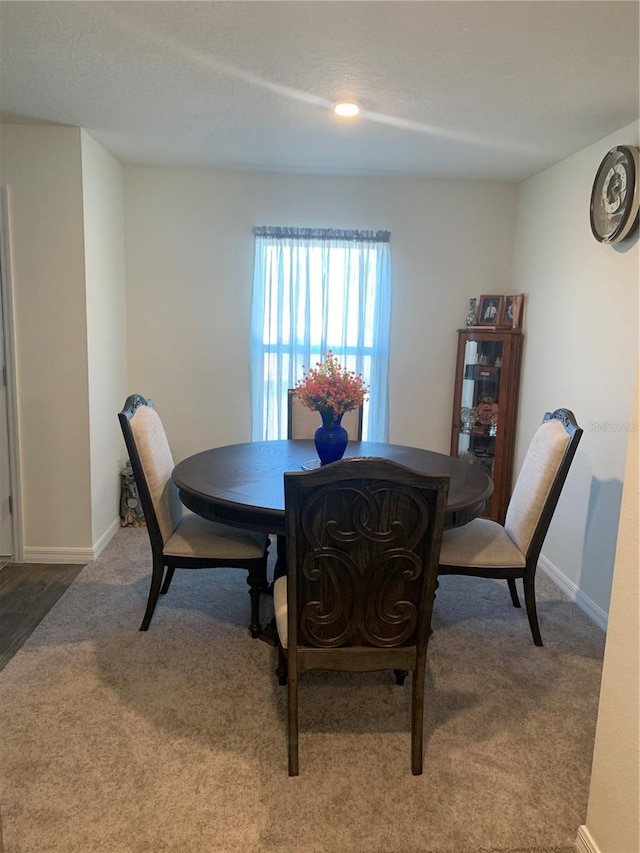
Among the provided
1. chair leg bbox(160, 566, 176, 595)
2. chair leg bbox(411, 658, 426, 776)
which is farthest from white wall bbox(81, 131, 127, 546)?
chair leg bbox(411, 658, 426, 776)

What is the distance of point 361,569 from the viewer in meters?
1.69

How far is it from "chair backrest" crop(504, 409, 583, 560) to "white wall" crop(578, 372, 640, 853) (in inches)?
38.1

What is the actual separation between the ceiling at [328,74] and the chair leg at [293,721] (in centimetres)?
212

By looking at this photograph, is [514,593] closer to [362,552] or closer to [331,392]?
[331,392]

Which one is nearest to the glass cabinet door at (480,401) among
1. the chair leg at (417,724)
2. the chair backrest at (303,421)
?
the chair backrest at (303,421)

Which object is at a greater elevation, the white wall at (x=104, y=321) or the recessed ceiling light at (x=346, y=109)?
the recessed ceiling light at (x=346, y=109)

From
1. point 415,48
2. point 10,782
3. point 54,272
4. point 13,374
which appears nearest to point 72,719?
point 10,782

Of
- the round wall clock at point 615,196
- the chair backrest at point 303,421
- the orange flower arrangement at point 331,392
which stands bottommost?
the chair backrest at point 303,421

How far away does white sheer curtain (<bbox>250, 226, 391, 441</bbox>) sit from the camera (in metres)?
3.89

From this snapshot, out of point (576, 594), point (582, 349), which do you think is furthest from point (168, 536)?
point (582, 349)

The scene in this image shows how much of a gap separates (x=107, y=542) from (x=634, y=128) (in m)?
3.66

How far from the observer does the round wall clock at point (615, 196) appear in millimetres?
2562

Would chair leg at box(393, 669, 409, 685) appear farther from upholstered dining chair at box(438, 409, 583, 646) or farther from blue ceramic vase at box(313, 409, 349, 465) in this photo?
blue ceramic vase at box(313, 409, 349, 465)

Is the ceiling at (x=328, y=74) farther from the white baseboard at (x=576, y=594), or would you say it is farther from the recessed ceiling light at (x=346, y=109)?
the white baseboard at (x=576, y=594)
